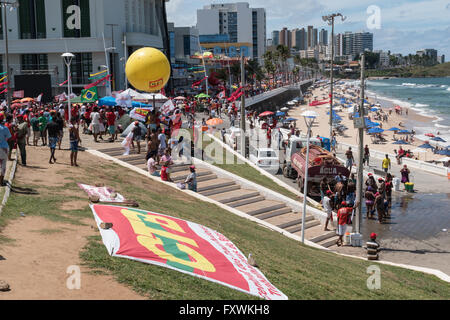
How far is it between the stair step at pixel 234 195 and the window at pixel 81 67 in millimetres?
41009

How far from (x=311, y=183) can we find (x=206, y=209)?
30.2 feet

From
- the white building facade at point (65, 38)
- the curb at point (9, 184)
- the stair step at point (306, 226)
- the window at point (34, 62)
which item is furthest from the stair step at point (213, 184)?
the window at point (34, 62)

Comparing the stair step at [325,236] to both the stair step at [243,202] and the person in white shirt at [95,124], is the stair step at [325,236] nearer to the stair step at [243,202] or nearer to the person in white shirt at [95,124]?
the stair step at [243,202]

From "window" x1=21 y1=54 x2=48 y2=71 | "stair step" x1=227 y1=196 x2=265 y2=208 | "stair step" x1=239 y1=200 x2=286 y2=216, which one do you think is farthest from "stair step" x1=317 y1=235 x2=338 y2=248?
"window" x1=21 y1=54 x2=48 y2=71

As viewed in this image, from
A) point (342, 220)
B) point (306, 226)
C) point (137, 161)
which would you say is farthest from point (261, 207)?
point (137, 161)

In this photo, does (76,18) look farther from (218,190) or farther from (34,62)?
(218,190)

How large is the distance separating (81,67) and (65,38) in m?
3.69

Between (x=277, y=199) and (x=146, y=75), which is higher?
(x=146, y=75)

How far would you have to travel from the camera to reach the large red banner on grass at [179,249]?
354 inches

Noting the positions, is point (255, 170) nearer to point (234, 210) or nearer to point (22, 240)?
point (234, 210)

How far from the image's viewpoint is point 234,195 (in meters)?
20.3

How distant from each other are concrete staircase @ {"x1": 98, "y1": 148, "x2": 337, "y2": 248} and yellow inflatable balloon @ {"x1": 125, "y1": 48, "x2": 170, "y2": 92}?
12.8ft

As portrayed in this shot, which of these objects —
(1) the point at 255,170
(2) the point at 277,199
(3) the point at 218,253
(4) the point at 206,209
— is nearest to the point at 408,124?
(1) the point at 255,170
